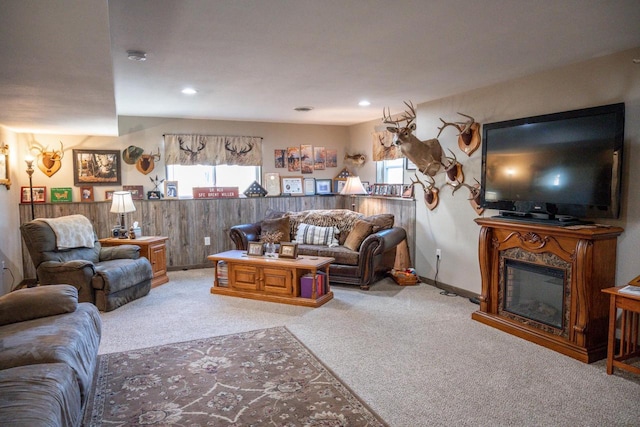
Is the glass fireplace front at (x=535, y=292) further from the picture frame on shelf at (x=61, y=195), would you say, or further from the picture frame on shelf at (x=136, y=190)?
the picture frame on shelf at (x=61, y=195)

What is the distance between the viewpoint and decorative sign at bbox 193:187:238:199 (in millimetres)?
6621

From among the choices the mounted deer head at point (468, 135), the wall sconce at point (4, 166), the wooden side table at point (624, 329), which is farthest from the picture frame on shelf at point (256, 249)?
the wooden side table at point (624, 329)

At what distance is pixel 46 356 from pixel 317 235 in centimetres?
402

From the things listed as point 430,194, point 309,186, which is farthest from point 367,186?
point 430,194

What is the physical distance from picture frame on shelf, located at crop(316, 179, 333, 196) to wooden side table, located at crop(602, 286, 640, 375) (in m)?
5.03

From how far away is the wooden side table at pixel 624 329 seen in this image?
281 centimetres

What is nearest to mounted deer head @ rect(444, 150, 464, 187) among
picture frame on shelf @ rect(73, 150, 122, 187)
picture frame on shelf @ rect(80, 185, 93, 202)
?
picture frame on shelf @ rect(73, 150, 122, 187)

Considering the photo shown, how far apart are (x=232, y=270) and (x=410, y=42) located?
3.27 m

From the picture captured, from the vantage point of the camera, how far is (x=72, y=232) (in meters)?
4.70

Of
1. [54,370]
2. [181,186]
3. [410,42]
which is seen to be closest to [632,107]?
[410,42]

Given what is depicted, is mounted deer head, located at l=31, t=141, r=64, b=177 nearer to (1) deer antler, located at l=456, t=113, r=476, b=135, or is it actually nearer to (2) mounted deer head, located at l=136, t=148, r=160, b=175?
(2) mounted deer head, located at l=136, t=148, r=160, b=175

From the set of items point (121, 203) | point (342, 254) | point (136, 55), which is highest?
point (136, 55)

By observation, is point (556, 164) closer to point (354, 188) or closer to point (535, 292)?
point (535, 292)

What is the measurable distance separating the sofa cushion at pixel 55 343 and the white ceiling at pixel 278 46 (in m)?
1.57
